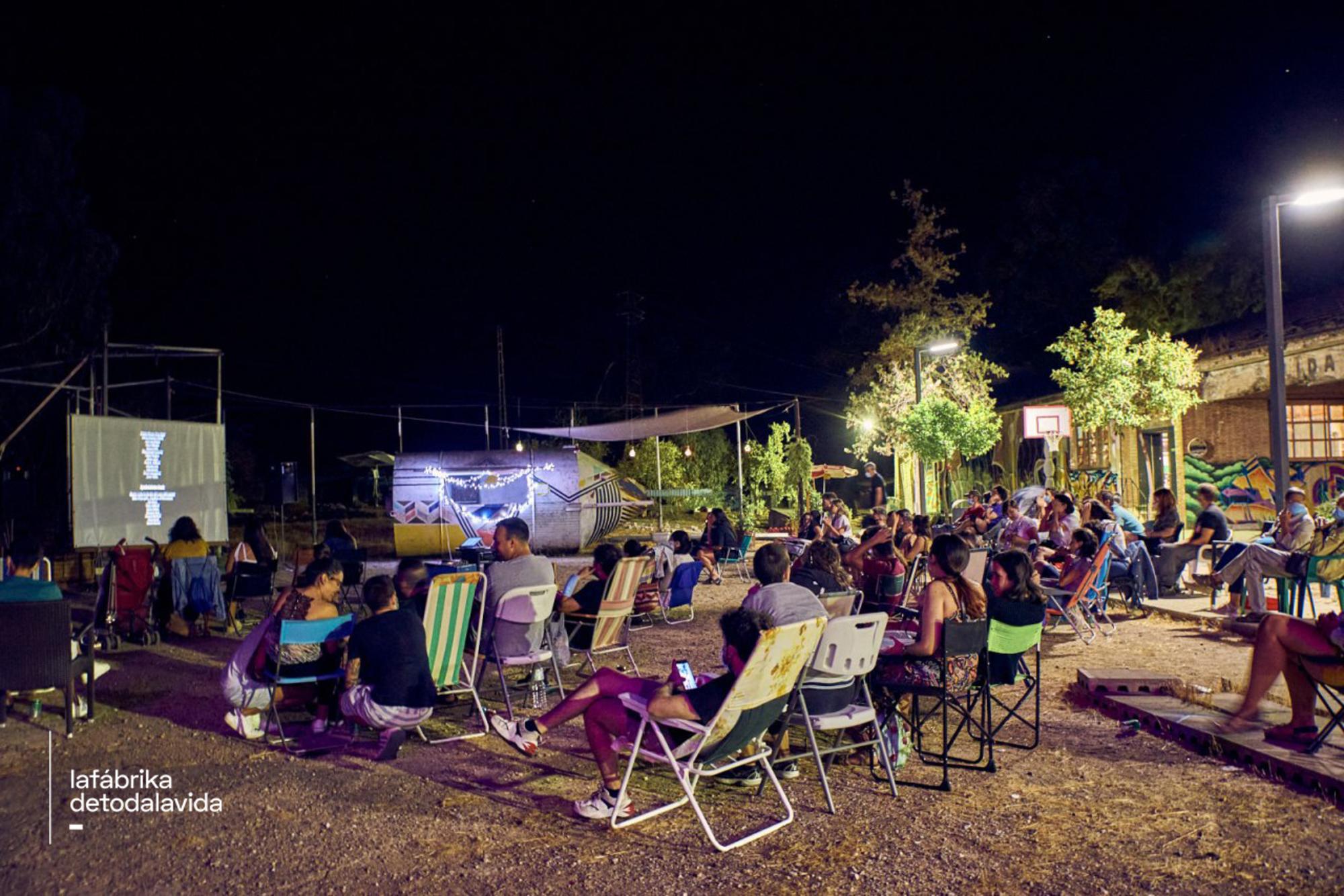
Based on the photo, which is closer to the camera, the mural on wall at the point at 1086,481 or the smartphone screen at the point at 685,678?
the smartphone screen at the point at 685,678

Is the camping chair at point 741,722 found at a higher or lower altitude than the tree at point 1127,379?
lower

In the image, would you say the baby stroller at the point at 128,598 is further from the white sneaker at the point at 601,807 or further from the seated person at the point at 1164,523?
the seated person at the point at 1164,523

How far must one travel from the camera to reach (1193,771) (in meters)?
4.60

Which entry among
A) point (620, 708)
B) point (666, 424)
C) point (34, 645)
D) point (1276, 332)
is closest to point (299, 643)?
point (34, 645)

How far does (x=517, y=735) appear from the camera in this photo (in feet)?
14.5

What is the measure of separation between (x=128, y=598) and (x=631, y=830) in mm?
7211

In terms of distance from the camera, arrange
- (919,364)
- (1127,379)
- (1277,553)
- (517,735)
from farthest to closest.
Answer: (919,364), (1127,379), (1277,553), (517,735)

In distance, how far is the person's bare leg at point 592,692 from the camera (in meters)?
4.14

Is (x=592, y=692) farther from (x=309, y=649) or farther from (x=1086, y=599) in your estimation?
(x=1086, y=599)

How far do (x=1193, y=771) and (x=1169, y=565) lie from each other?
6.63 m

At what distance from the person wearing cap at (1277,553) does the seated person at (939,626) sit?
4821mm

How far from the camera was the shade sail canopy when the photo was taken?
20594mm

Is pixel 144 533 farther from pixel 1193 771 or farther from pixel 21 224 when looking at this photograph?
pixel 1193 771

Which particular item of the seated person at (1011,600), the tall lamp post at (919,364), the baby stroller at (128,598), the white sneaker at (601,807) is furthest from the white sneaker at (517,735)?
the tall lamp post at (919,364)
